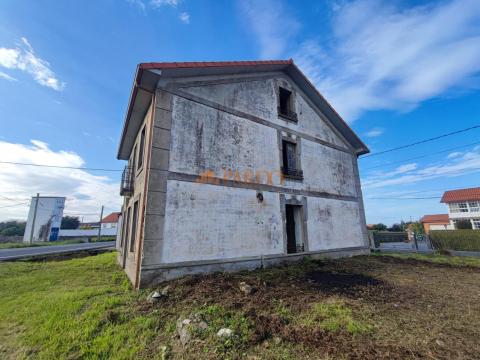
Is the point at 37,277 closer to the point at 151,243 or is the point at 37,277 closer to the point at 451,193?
the point at 151,243

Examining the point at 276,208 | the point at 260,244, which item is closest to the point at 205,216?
the point at 260,244

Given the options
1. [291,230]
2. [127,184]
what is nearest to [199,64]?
[127,184]

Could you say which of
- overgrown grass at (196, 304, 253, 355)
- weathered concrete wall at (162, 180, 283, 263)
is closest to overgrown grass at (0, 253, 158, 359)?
overgrown grass at (196, 304, 253, 355)

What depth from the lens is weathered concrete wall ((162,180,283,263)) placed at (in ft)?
22.1

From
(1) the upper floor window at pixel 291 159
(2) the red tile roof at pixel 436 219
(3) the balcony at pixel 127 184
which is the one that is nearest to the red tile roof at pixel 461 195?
(2) the red tile roof at pixel 436 219

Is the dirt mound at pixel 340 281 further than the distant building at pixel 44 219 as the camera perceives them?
No

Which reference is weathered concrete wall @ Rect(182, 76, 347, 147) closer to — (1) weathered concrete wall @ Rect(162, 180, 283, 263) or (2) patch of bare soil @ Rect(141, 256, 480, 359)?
(1) weathered concrete wall @ Rect(162, 180, 283, 263)

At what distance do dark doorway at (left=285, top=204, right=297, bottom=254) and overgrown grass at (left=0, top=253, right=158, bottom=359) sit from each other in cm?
654

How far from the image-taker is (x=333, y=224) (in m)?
11.7

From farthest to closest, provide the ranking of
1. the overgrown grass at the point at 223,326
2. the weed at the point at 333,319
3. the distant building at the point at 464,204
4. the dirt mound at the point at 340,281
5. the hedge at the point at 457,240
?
the distant building at the point at 464,204
the hedge at the point at 457,240
the dirt mound at the point at 340,281
the weed at the point at 333,319
the overgrown grass at the point at 223,326

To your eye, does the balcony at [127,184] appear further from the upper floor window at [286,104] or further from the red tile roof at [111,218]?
the red tile roof at [111,218]

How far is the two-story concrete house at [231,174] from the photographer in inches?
266

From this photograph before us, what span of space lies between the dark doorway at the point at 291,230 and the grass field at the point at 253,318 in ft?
9.69

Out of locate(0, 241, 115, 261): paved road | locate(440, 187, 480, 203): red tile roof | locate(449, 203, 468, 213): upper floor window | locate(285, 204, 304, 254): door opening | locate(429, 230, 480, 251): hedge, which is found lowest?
locate(0, 241, 115, 261): paved road
